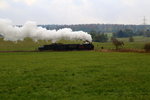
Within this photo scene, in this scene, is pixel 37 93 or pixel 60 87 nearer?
pixel 37 93

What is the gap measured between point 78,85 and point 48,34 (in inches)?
2309

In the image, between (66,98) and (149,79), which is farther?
(149,79)

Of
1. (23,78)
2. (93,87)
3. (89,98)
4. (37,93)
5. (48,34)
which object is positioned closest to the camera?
(89,98)

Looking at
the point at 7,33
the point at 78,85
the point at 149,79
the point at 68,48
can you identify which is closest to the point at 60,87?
the point at 78,85

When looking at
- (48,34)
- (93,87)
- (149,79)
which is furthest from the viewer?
(48,34)

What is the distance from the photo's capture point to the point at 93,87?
16641 millimetres

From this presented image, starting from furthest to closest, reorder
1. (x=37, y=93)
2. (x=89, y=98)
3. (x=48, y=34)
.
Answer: (x=48, y=34) → (x=37, y=93) → (x=89, y=98)

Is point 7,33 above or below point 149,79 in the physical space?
above

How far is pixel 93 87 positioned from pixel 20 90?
4946mm

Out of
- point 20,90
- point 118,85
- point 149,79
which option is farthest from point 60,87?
point 149,79

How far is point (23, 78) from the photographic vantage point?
67.3 feet

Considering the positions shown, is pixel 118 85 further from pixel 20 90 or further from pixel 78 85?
pixel 20 90

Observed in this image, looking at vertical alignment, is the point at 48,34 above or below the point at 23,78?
above

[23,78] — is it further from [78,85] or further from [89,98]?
[89,98]
